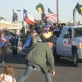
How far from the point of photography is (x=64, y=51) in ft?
58.1

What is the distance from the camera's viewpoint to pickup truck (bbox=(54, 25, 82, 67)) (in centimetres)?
1581

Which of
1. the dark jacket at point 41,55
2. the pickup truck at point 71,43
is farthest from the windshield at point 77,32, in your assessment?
the dark jacket at point 41,55

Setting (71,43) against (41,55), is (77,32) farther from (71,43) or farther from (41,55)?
(41,55)

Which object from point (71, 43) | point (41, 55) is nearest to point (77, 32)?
point (71, 43)

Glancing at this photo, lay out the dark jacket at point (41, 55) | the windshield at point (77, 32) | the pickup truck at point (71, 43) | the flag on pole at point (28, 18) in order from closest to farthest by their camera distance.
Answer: the dark jacket at point (41, 55) → the pickup truck at point (71, 43) → the windshield at point (77, 32) → the flag on pole at point (28, 18)

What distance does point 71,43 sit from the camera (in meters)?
16.7

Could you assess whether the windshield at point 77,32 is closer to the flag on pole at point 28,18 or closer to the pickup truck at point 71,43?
the pickup truck at point 71,43

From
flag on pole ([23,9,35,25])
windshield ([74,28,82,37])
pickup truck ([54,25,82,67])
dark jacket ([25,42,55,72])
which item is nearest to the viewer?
dark jacket ([25,42,55,72])

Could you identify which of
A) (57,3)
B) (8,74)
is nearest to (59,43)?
(8,74)

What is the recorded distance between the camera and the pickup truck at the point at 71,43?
15.8m

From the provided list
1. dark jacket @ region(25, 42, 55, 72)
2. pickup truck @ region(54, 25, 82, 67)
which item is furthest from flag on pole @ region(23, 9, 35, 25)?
dark jacket @ region(25, 42, 55, 72)

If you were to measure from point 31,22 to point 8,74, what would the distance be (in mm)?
18784

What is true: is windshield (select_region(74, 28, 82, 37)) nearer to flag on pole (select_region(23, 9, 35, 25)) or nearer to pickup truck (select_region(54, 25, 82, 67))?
pickup truck (select_region(54, 25, 82, 67))

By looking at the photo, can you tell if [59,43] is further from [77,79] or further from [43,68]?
[43,68]
